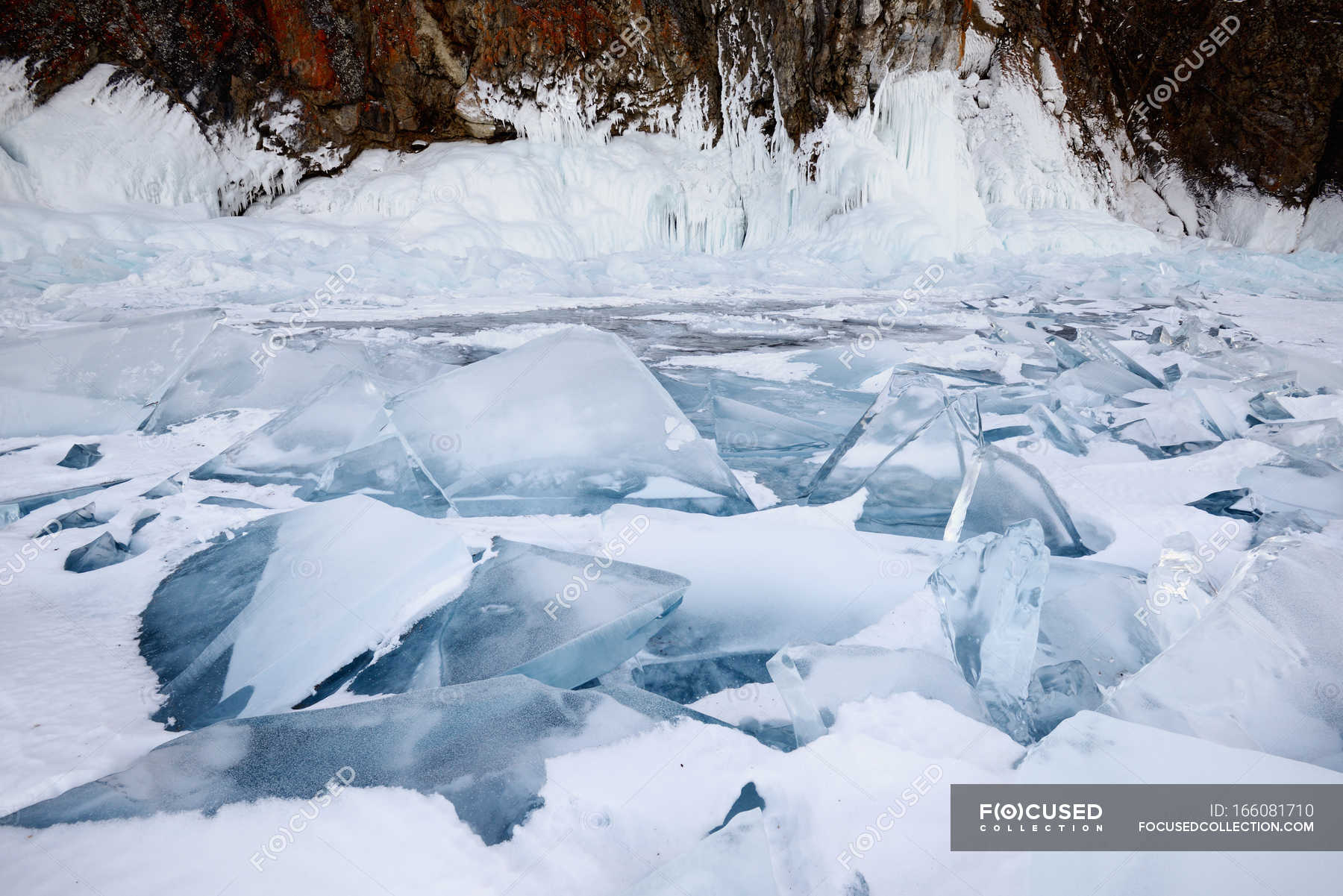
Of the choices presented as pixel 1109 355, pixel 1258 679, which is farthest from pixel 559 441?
pixel 1109 355

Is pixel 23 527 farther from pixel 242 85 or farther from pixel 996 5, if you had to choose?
pixel 996 5

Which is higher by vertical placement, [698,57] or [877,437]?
[698,57]

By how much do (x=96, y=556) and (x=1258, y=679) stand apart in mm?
1177

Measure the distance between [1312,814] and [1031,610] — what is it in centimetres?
20

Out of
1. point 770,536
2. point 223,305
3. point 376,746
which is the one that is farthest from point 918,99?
point 376,746

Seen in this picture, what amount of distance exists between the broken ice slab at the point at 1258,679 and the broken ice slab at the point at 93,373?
172 centimetres

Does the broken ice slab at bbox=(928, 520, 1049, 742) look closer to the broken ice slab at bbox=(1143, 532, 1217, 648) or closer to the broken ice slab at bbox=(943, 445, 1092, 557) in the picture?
the broken ice slab at bbox=(1143, 532, 1217, 648)

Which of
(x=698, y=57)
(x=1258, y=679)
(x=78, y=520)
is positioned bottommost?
(x=78, y=520)

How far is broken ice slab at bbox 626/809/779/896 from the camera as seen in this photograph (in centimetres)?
38

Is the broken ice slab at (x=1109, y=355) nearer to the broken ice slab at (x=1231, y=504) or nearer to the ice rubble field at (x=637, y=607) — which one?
the ice rubble field at (x=637, y=607)

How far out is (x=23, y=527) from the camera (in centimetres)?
95

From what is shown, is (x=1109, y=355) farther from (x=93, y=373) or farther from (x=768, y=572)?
(x=93, y=373)

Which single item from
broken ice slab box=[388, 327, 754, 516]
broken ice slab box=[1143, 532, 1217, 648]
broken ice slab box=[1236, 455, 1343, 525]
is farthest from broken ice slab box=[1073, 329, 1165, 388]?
broken ice slab box=[388, 327, 754, 516]

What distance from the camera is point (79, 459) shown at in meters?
1.20
